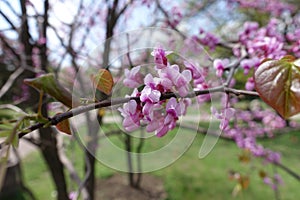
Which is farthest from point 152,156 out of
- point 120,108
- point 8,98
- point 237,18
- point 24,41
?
point 237,18

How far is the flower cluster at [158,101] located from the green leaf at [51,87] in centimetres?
8

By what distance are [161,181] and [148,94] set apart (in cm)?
312

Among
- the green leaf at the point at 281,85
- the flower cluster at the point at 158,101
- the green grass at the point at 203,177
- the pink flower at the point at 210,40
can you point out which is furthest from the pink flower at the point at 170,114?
the green grass at the point at 203,177

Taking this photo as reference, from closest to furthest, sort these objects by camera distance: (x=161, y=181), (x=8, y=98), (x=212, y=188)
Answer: (x=8, y=98), (x=212, y=188), (x=161, y=181)

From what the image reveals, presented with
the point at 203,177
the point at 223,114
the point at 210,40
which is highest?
the point at 210,40

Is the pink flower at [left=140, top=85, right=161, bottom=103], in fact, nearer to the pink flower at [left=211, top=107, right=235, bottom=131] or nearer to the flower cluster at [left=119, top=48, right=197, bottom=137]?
the flower cluster at [left=119, top=48, right=197, bottom=137]

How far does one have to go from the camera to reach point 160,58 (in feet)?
1.41

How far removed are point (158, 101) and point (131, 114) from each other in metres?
0.04

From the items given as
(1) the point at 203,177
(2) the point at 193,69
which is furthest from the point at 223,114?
(1) the point at 203,177

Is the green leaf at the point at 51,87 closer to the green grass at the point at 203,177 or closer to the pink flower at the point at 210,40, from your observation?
the pink flower at the point at 210,40

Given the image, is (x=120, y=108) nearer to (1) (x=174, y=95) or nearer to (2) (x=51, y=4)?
(1) (x=174, y=95)

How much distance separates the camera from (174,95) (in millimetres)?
419

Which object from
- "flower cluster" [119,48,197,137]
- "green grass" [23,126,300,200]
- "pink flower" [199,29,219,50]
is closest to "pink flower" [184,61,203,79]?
"flower cluster" [119,48,197,137]

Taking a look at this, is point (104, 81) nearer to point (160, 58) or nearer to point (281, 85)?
point (160, 58)
